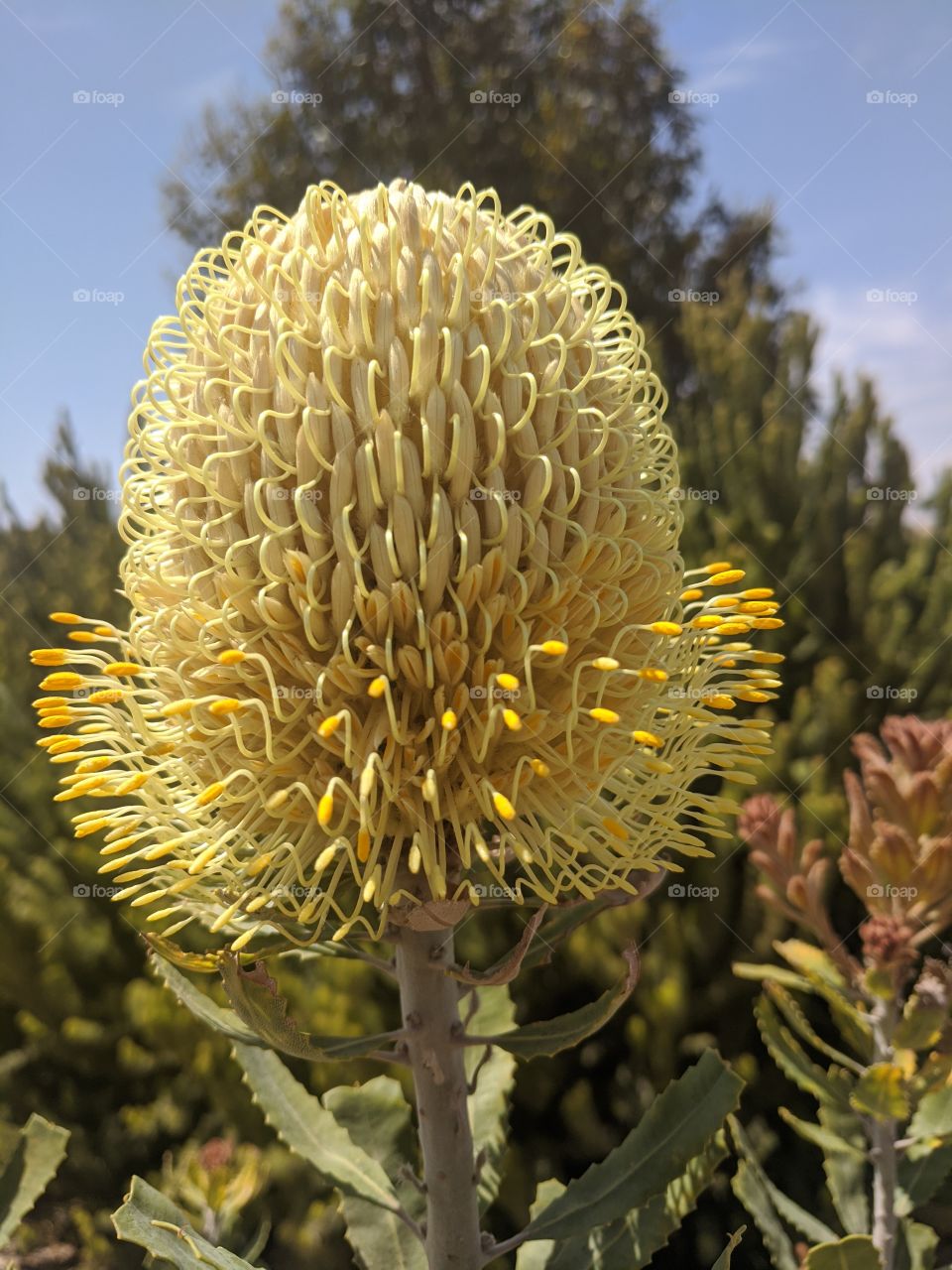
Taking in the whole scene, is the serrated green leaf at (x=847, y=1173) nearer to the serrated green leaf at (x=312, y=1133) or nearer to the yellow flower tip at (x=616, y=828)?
the serrated green leaf at (x=312, y=1133)

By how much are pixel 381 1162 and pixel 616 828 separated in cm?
125

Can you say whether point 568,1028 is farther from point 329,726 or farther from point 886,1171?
point 886,1171

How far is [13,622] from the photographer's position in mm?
7758

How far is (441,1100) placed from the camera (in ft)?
6.45

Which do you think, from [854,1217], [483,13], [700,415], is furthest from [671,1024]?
[483,13]

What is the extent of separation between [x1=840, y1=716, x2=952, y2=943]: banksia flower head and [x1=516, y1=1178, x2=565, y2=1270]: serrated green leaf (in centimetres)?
114

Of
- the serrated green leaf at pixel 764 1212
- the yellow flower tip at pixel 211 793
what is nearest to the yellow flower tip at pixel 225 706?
the yellow flower tip at pixel 211 793

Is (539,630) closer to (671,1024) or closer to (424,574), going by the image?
A: (424,574)

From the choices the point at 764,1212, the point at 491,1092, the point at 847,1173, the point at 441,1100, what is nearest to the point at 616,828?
the point at 441,1100

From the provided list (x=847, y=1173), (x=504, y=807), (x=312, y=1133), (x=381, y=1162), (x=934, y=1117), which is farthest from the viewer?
(x=847, y=1173)

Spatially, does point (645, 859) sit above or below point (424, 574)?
below

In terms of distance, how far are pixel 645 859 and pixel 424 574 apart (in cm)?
69

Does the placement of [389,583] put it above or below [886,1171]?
above

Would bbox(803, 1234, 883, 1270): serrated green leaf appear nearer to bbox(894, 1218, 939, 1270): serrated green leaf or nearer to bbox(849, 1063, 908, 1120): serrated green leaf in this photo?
bbox(849, 1063, 908, 1120): serrated green leaf
